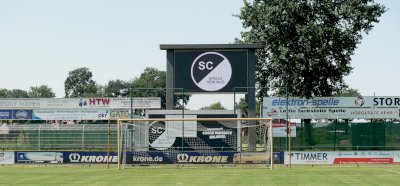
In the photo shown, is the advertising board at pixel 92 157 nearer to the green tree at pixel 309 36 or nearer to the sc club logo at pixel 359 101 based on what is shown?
the green tree at pixel 309 36

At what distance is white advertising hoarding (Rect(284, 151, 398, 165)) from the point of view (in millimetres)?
36250

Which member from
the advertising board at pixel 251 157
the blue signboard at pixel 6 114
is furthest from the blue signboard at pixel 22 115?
the advertising board at pixel 251 157

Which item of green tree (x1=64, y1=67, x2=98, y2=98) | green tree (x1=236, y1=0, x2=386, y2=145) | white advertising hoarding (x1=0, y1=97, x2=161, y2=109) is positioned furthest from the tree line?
green tree (x1=236, y1=0, x2=386, y2=145)

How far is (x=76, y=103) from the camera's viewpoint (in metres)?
64.3

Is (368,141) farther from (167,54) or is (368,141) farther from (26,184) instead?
(26,184)

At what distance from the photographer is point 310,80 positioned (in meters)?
48.6

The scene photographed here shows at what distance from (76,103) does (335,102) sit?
90.3 ft

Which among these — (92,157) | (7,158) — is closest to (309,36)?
(92,157)

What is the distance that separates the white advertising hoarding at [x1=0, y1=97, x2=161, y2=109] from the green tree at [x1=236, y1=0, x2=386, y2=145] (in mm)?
16981

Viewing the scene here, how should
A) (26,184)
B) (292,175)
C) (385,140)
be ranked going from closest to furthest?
(26,184) < (292,175) < (385,140)

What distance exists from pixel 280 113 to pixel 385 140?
11.5m

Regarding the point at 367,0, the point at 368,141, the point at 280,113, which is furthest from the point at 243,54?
the point at 367,0

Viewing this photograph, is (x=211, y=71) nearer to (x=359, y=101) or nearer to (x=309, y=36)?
(x=309, y=36)

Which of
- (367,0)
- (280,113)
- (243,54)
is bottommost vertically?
(280,113)
